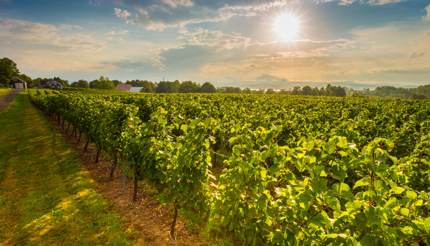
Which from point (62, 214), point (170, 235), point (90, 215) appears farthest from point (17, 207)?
point (170, 235)

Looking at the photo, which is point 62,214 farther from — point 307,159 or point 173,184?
point 307,159

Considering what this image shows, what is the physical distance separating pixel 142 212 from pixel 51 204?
380 cm

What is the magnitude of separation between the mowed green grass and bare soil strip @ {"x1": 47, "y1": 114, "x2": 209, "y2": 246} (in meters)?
0.37

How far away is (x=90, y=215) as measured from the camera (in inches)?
381

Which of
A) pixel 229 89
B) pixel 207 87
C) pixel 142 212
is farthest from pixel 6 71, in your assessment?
pixel 142 212

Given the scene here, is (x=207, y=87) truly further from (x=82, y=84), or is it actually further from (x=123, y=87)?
(x=82, y=84)

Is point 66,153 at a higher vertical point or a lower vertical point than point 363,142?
lower

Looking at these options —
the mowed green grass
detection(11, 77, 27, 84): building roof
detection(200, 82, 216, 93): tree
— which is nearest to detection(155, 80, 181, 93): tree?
detection(200, 82, 216, 93): tree

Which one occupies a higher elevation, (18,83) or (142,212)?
(18,83)

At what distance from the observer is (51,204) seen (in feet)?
34.3

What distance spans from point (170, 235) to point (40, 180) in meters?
8.41

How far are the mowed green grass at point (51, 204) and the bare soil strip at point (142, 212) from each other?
37cm

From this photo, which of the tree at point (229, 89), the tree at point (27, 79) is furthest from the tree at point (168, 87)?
the tree at point (27, 79)

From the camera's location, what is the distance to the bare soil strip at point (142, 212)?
27.1 feet
